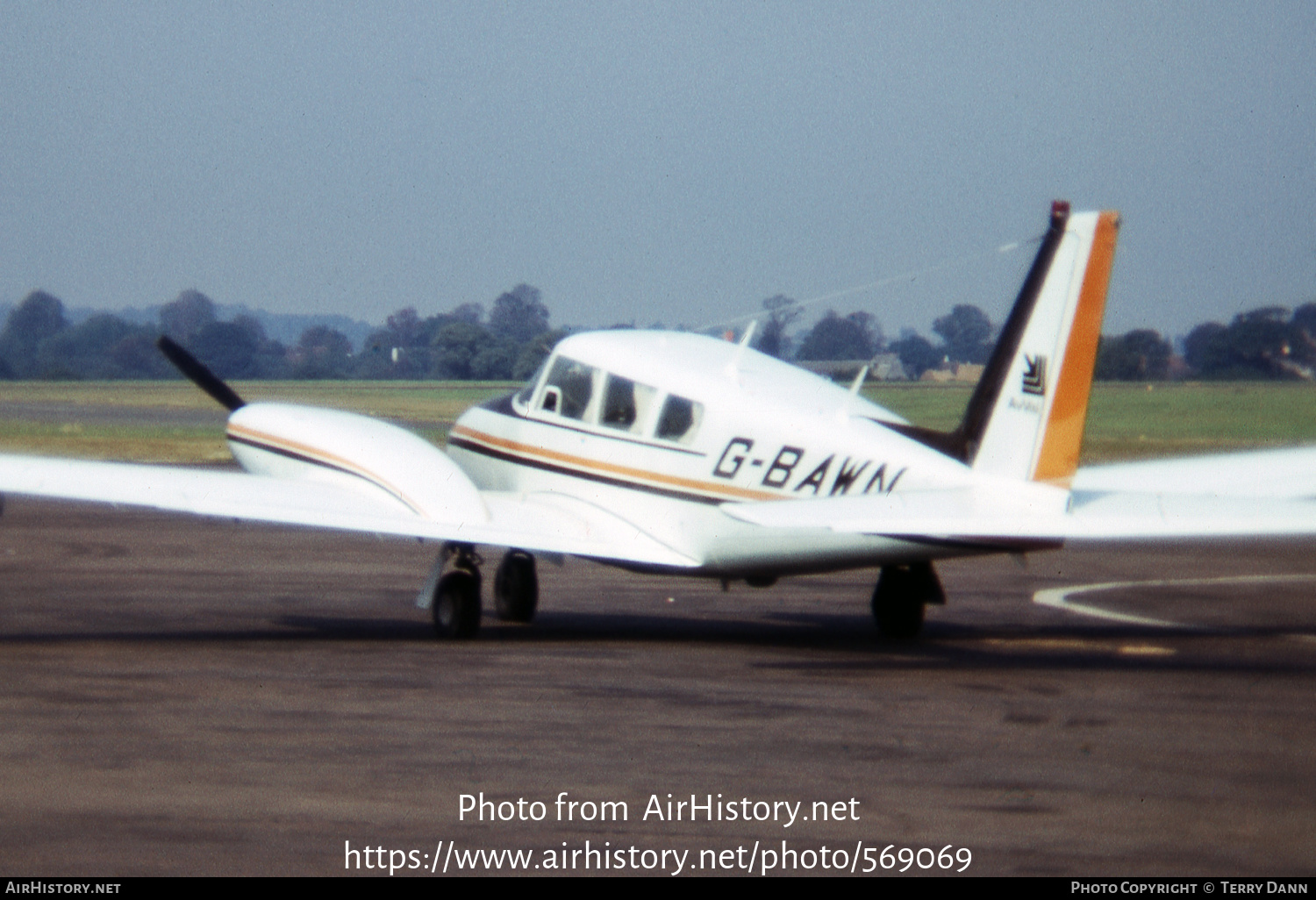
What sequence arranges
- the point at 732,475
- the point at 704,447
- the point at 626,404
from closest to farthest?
the point at 732,475 → the point at 704,447 → the point at 626,404

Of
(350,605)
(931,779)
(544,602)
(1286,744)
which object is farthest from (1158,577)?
(931,779)

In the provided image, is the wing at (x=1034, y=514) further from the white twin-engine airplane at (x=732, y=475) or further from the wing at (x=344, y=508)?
the wing at (x=344, y=508)

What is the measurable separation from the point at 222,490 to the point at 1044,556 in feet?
50.2

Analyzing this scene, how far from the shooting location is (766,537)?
1526 centimetres

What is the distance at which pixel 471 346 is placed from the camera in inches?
1042

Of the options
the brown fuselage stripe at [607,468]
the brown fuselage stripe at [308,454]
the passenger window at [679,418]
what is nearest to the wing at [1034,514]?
the brown fuselage stripe at [607,468]

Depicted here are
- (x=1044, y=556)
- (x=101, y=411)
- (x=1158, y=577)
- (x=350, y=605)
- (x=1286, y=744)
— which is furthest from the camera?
(x=101, y=411)

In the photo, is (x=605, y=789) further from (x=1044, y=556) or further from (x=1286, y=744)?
(x=1044, y=556)

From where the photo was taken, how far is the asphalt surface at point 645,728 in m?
8.48

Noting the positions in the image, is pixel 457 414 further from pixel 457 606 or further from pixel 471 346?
pixel 457 606

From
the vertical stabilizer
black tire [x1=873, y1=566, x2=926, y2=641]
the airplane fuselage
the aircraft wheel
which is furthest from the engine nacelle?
the vertical stabilizer

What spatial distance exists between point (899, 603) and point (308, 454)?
5.86 m

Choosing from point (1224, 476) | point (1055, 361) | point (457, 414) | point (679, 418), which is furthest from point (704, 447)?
point (457, 414)

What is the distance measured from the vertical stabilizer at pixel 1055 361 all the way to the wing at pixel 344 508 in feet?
10.5
